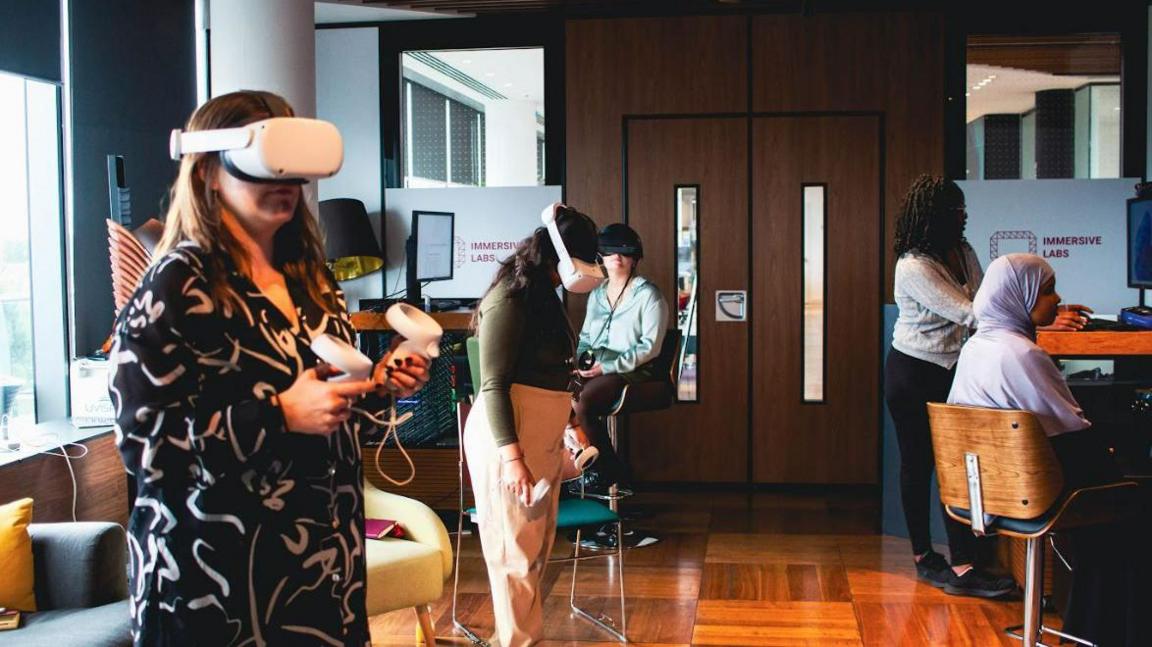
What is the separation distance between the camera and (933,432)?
12.8 feet

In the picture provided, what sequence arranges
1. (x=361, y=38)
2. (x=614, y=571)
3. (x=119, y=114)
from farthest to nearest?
1. (x=361, y=38)
2. (x=119, y=114)
3. (x=614, y=571)

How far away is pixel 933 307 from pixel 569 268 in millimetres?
2040

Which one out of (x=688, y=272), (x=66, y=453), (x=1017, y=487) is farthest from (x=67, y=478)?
(x=688, y=272)

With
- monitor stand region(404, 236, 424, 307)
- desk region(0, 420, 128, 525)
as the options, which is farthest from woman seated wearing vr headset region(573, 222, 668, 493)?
desk region(0, 420, 128, 525)

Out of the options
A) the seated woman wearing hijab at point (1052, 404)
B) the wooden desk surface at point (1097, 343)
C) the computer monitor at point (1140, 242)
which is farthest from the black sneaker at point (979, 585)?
the computer monitor at point (1140, 242)

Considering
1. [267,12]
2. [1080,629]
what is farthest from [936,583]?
[267,12]

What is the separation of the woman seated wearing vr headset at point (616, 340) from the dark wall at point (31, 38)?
2.64 m

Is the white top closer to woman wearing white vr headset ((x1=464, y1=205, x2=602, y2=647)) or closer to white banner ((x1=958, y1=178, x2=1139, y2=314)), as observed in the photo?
woman wearing white vr headset ((x1=464, y1=205, x2=602, y2=647))

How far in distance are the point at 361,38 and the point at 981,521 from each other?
17.2 ft

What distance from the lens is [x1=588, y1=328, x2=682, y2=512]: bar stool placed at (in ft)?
19.4

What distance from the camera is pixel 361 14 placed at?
7.36 metres

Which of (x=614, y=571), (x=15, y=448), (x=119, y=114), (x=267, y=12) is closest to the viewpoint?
(x=15, y=448)

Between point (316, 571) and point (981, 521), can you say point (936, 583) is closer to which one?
point (981, 521)

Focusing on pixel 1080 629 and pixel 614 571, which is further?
pixel 614 571
